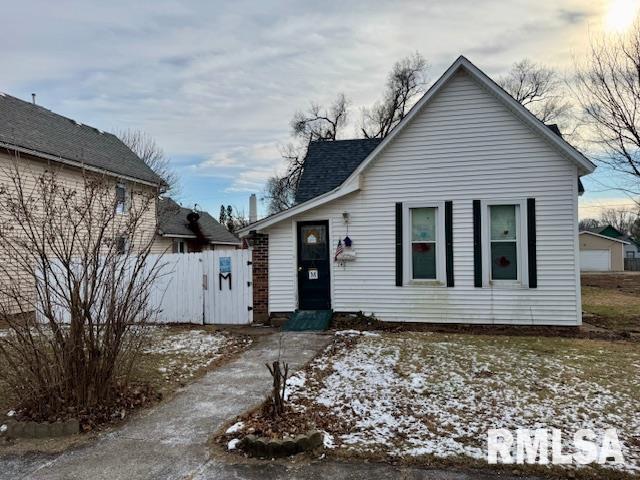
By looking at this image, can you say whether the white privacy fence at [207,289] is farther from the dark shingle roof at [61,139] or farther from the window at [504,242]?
the window at [504,242]

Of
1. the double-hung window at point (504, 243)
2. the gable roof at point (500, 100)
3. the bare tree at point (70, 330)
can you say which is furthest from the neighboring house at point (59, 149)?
the double-hung window at point (504, 243)

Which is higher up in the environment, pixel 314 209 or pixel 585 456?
pixel 314 209

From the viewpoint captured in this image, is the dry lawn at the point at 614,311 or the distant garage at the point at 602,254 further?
the distant garage at the point at 602,254

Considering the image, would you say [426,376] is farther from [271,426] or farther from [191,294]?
[191,294]

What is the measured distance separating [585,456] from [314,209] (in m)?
7.64

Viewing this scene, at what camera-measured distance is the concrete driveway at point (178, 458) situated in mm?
3674

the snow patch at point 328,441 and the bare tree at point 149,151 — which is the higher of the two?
the bare tree at point 149,151

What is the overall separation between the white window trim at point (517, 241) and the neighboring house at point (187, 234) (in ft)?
52.5

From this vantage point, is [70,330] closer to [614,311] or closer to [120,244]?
[120,244]

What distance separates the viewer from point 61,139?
1630 cm

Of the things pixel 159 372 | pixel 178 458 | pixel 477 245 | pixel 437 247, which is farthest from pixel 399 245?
pixel 178 458

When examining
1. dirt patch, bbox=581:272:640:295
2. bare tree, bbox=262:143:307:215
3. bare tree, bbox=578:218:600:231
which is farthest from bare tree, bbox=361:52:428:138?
bare tree, bbox=578:218:600:231

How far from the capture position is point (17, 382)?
5.09 metres

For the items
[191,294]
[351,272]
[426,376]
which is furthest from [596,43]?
[191,294]
